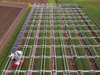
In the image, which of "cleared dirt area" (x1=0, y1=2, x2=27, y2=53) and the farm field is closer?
the farm field

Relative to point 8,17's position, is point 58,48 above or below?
below

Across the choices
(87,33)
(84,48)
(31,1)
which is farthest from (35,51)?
(31,1)

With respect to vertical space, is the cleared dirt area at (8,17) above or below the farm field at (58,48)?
above

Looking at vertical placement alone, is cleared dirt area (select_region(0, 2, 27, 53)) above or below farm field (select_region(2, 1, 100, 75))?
above

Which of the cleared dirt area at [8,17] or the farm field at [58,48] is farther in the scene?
the cleared dirt area at [8,17]

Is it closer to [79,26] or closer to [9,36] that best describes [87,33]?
[79,26]
